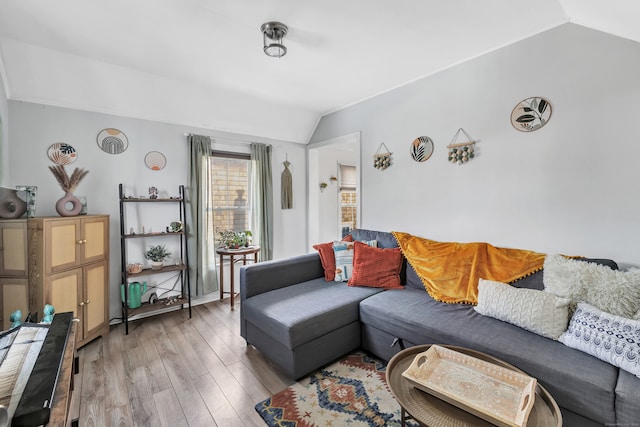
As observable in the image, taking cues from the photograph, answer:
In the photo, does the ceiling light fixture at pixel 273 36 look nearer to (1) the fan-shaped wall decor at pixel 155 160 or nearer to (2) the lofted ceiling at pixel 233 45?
(2) the lofted ceiling at pixel 233 45

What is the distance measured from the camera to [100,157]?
2826 mm

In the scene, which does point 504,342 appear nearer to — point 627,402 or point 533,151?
point 627,402

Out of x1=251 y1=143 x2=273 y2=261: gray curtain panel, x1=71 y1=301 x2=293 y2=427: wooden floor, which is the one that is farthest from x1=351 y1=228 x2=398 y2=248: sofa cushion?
x1=71 y1=301 x2=293 y2=427: wooden floor

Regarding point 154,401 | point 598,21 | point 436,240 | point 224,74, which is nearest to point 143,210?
point 224,74

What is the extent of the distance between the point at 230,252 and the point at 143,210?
3.42ft

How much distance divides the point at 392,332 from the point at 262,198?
2506 mm

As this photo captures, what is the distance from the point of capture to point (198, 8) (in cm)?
181

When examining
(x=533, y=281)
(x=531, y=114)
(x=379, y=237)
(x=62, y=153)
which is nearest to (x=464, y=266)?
(x=533, y=281)

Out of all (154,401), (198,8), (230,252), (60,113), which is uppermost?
(198,8)

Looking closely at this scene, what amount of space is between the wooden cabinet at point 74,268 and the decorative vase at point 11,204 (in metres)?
0.10

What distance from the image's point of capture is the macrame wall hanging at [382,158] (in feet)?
10.5

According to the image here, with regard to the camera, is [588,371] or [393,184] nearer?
[588,371]

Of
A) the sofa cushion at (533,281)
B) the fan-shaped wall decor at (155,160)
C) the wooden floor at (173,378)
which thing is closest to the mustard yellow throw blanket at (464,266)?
the sofa cushion at (533,281)

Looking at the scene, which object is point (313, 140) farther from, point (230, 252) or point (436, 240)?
point (436, 240)
